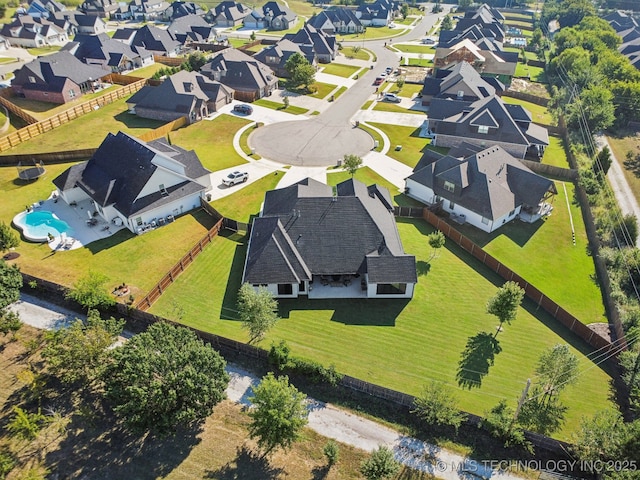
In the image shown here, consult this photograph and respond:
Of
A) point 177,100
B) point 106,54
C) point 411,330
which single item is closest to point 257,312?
point 411,330

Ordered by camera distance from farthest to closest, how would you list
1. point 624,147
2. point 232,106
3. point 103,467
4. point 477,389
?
point 232,106, point 624,147, point 477,389, point 103,467

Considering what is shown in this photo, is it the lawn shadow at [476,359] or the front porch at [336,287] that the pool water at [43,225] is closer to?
the front porch at [336,287]

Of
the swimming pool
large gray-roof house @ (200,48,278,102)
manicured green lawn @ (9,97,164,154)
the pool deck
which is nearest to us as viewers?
the pool deck

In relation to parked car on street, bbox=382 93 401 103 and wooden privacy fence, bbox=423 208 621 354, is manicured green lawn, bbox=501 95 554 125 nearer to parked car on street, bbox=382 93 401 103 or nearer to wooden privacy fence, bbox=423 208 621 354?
parked car on street, bbox=382 93 401 103

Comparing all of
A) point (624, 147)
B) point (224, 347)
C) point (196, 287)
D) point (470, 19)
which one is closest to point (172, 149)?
point (196, 287)

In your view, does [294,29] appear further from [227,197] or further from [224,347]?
[224,347]

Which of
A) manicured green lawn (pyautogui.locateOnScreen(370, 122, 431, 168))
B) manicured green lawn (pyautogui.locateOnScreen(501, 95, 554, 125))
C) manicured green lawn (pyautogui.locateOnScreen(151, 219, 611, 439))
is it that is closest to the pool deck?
manicured green lawn (pyautogui.locateOnScreen(151, 219, 611, 439))
